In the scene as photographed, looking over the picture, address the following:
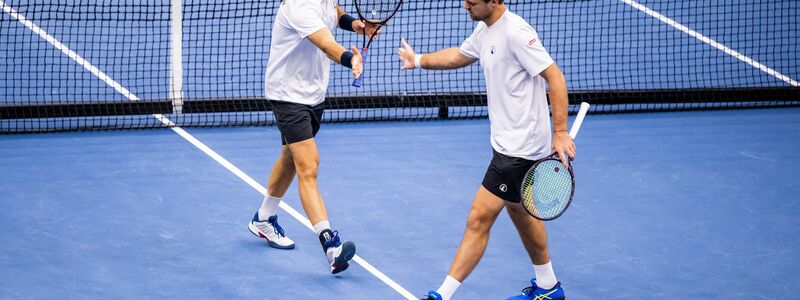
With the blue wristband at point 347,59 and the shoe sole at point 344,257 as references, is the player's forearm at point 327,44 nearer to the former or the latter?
the blue wristband at point 347,59

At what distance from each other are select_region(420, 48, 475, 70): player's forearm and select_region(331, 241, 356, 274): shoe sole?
111cm

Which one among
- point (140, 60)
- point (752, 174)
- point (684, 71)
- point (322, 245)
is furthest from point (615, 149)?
point (140, 60)

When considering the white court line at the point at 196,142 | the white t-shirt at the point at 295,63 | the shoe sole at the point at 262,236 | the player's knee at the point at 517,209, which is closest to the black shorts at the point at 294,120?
the white t-shirt at the point at 295,63

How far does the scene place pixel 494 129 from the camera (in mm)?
5828

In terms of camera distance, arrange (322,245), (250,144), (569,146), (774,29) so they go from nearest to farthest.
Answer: (569,146) → (322,245) → (250,144) → (774,29)

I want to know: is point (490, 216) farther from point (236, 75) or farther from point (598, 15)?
Result: point (598, 15)

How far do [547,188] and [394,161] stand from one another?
136 inches

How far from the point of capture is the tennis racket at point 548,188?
5609 millimetres

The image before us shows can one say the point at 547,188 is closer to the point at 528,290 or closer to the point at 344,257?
the point at 528,290

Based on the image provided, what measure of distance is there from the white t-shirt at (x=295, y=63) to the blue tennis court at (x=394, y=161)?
1022mm

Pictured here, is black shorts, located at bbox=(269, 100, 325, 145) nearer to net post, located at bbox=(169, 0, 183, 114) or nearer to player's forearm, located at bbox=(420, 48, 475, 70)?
player's forearm, located at bbox=(420, 48, 475, 70)

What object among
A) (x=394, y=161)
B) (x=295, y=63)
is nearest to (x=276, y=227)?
(x=295, y=63)

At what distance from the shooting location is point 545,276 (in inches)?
241

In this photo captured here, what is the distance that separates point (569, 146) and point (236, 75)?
6.11m
